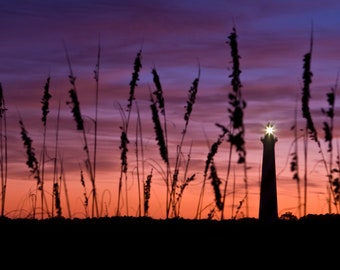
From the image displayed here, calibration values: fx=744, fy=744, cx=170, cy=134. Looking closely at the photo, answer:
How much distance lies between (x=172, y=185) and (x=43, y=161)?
4.73 ft

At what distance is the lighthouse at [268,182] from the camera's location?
25.8ft

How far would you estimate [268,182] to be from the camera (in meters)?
7.88

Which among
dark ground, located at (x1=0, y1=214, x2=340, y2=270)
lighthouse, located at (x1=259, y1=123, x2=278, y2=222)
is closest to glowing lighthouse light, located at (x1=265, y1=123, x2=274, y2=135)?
lighthouse, located at (x1=259, y1=123, x2=278, y2=222)

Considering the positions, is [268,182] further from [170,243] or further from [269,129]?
[170,243]

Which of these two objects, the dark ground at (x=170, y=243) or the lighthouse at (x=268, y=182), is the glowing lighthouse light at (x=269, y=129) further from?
the dark ground at (x=170, y=243)

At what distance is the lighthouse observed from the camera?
787 cm

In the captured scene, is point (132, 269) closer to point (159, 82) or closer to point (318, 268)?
point (318, 268)

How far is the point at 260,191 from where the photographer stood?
7992 mm

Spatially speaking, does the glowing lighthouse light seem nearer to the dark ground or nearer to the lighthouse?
the lighthouse

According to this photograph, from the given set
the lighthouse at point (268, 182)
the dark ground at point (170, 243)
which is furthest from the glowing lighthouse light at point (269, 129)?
the dark ground at point (170, 243)

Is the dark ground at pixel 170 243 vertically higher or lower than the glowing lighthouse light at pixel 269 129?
lower

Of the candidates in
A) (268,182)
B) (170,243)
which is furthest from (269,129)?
(170,243)

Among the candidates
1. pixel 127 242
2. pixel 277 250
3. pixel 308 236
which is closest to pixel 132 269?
pixel 127 242

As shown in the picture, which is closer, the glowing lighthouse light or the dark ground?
the dark ground
